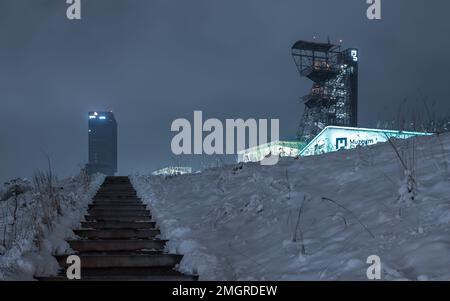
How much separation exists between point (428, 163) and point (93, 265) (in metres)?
5.18

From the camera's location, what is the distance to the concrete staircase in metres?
5.09

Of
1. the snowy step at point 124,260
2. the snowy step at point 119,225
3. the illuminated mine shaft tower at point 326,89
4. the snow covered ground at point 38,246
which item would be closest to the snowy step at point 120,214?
the snow covered ground at point 38,246

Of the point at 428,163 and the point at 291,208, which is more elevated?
the point at 428,163

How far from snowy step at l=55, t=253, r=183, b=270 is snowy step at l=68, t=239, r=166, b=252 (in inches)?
Result: 32.6

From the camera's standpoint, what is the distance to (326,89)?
2477 inches

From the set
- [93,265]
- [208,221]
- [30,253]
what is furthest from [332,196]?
[30,253]

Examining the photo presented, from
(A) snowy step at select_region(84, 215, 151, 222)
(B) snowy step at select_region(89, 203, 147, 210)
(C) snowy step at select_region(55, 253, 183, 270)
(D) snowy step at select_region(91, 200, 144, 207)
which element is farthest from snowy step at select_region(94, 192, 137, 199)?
(C) snowy step at select_region(55, 253, 183, 270)

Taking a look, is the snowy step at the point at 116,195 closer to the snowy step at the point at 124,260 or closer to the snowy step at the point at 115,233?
the snowy step at the point at 115,233

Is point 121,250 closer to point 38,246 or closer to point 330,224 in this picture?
point 38,246

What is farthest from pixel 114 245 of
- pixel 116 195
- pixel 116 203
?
pixel 116 195
